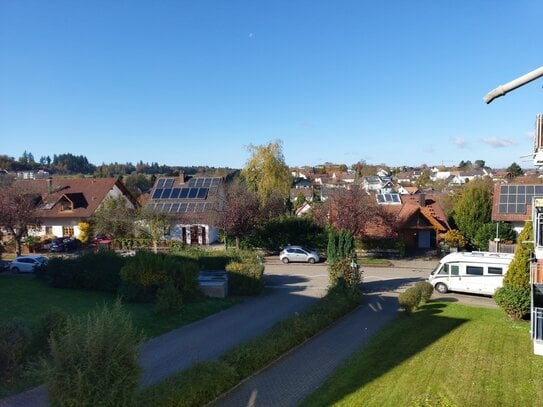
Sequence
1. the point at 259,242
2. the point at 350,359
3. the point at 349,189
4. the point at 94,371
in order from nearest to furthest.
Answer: the point at 94,371, the point at 350,359, the point at 349,189, the point at 259,242

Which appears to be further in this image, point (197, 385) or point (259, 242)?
point (259, 242)

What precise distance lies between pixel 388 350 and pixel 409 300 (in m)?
4.65

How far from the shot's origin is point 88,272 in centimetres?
2264

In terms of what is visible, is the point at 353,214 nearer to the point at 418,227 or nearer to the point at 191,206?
the point at 418,227

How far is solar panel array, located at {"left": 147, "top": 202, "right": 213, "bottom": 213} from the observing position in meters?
42.3

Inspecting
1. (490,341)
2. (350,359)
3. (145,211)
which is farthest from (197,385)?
(145,211)

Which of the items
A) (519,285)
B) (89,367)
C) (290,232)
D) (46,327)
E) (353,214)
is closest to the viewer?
(89,367)

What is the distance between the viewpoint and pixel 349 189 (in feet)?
114

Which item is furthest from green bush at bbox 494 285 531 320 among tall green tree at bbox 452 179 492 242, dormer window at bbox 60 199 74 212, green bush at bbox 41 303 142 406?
dormer window at bbox 60 199 74 212

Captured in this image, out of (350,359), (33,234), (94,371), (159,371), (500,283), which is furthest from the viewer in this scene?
(33,234)

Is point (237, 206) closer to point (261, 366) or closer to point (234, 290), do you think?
point (234, 290)

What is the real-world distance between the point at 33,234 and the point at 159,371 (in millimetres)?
35112

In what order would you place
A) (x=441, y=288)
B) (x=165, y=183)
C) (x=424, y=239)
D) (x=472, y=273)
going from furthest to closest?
(x=165, y=183) < (x=424, y=239) < (x=441, y=288) < (x=472, y=273)

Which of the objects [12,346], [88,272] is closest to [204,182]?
[88,272]
